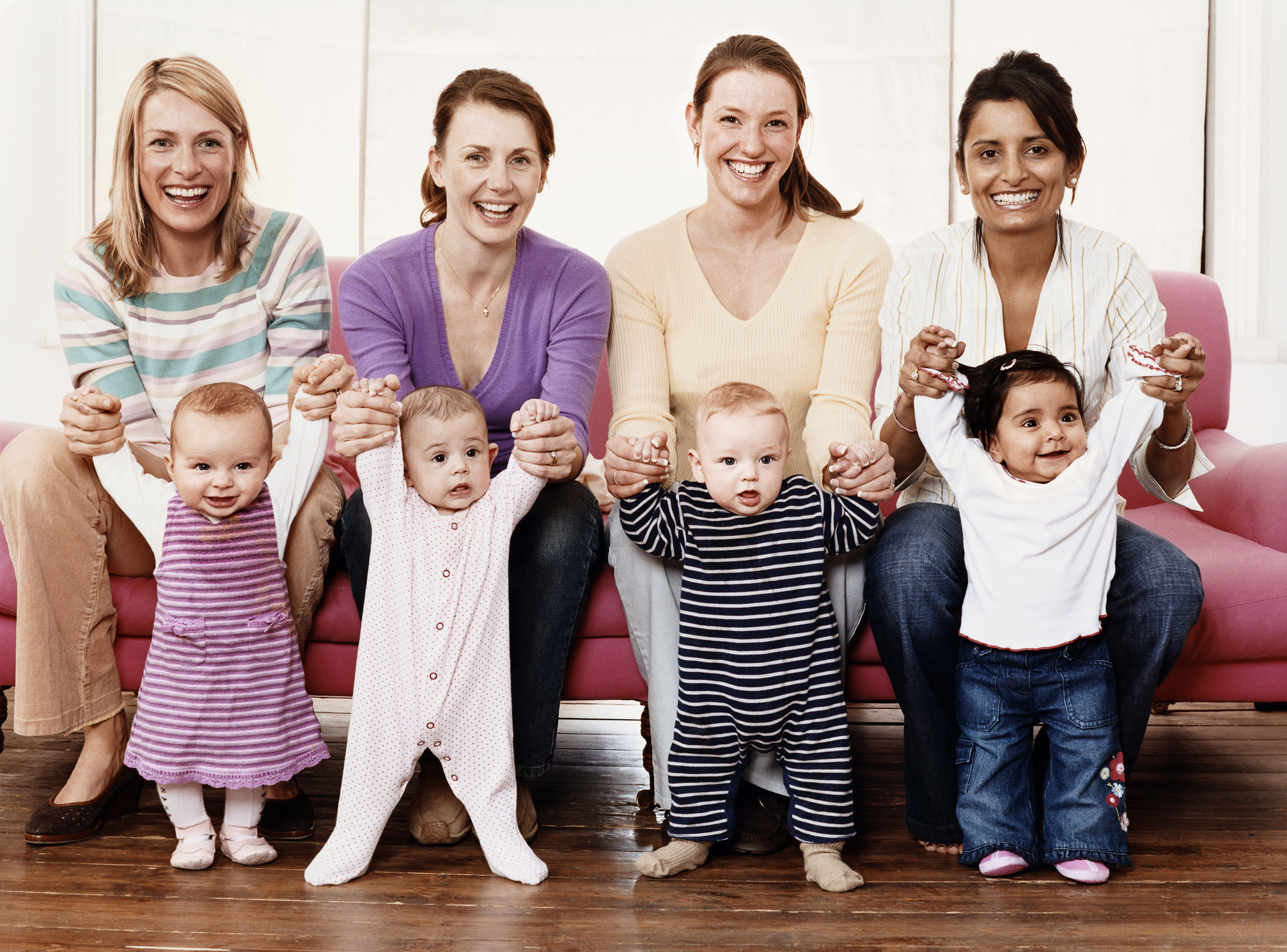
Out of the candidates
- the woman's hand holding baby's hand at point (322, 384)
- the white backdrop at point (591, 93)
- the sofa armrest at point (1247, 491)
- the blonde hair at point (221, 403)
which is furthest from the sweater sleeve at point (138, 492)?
the sofa armrest at point (1247, 491)

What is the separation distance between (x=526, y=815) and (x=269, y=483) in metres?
0.68

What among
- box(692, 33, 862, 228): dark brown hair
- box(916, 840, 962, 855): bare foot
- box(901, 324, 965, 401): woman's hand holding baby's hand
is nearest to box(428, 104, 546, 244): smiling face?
box(692, 33, 862, 228): dark brown hair

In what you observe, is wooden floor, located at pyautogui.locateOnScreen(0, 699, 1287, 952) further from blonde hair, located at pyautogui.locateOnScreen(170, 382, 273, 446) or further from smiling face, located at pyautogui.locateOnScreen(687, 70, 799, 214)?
smiling face, located at pyautogui.locateOnScreen(687, 70, 799, 214)

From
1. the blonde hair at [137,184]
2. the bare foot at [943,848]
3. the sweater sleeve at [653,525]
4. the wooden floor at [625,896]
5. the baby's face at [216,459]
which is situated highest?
the blonde hair at [137,184]

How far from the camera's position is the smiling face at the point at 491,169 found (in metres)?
1.87

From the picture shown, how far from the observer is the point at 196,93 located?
1929 millimetres

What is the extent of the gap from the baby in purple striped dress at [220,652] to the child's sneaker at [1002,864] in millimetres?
1016

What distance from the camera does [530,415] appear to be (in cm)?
174

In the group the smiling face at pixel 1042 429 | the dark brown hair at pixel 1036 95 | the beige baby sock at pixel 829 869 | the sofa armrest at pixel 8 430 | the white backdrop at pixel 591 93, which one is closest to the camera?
the beige baby sock at pixel 829 869

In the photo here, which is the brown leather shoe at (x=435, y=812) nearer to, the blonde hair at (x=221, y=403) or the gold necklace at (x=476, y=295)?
the blonde hair at (x=221, y=403)

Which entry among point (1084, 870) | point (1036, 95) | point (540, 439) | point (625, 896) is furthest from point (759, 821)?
point (1036, 95)

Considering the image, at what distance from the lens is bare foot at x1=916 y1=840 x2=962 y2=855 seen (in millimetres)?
1735

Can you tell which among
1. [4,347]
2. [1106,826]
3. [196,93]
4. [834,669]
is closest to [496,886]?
[834,669]

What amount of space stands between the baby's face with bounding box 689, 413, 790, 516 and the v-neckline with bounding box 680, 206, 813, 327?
Result: 1.28ft
